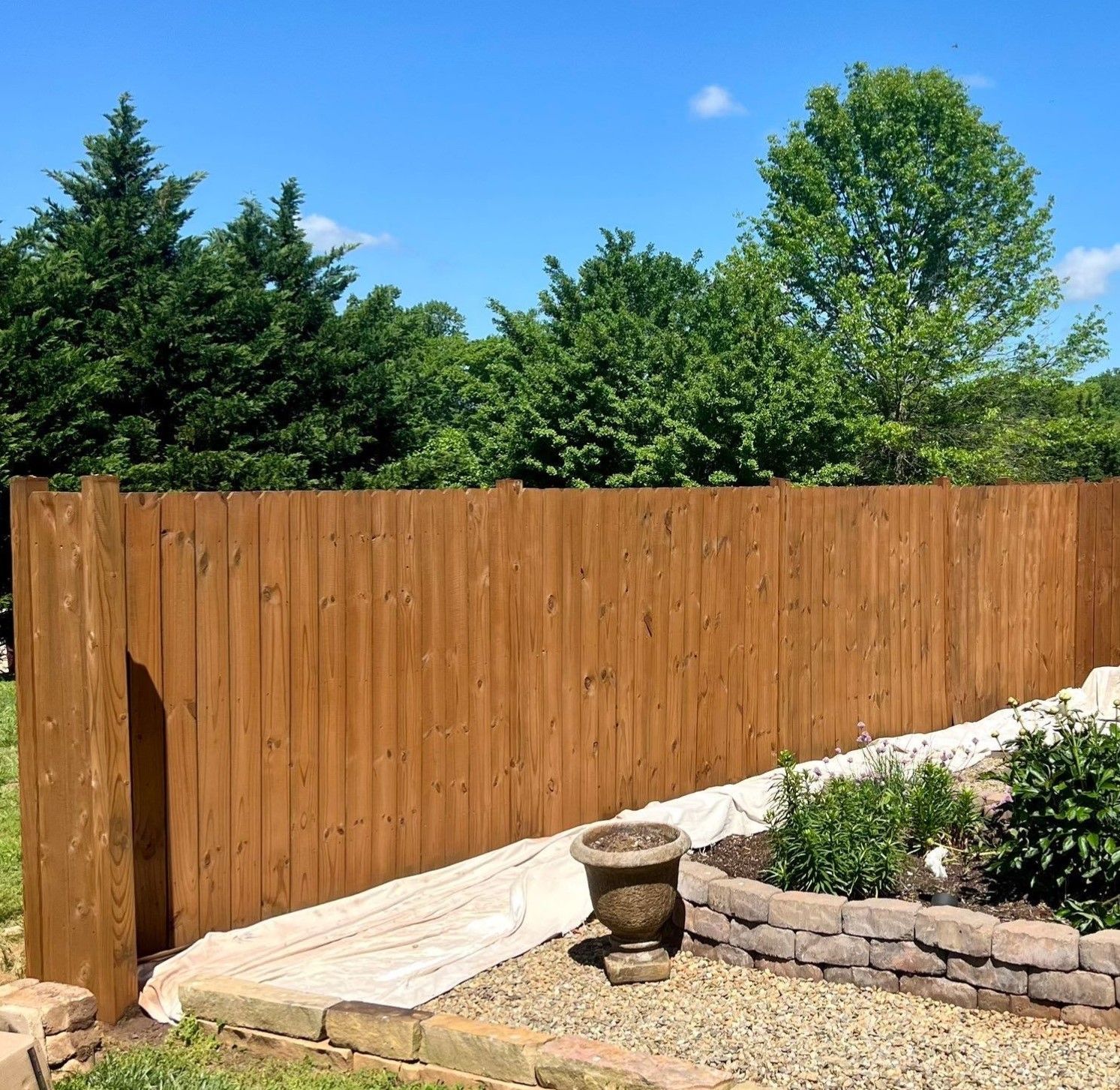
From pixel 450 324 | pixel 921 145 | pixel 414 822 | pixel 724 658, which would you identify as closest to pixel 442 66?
pixel 921 145

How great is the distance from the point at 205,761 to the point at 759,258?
79.3 feet

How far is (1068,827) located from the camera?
13.7 ft

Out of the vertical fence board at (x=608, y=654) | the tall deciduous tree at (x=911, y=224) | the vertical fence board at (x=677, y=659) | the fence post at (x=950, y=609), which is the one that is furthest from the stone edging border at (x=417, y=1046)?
the tall deciduous tree at (x=911, y=224)

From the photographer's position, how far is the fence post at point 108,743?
368 cm

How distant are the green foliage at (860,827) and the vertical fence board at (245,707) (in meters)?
2.03

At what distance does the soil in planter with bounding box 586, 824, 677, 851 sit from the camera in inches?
174

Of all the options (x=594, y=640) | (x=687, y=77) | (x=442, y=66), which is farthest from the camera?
(x=687, y=77)

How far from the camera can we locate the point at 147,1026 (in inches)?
147

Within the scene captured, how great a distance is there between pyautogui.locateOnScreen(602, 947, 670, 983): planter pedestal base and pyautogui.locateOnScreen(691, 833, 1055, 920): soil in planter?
2.13 ft

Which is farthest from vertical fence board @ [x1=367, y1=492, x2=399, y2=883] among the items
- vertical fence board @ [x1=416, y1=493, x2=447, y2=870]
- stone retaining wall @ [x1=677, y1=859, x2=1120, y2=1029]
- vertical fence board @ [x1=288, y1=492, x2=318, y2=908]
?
stone retaining wall @ [x1=677, y1=859, x2=1120, y2=1029]

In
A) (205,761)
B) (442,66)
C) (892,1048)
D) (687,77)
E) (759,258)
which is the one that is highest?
(687,77)

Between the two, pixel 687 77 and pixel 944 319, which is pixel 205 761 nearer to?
pixel 944 319

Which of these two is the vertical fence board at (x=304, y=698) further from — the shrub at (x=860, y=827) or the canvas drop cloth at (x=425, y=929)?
the shrub at (x=860, y=827)

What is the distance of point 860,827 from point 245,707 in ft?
7.81
